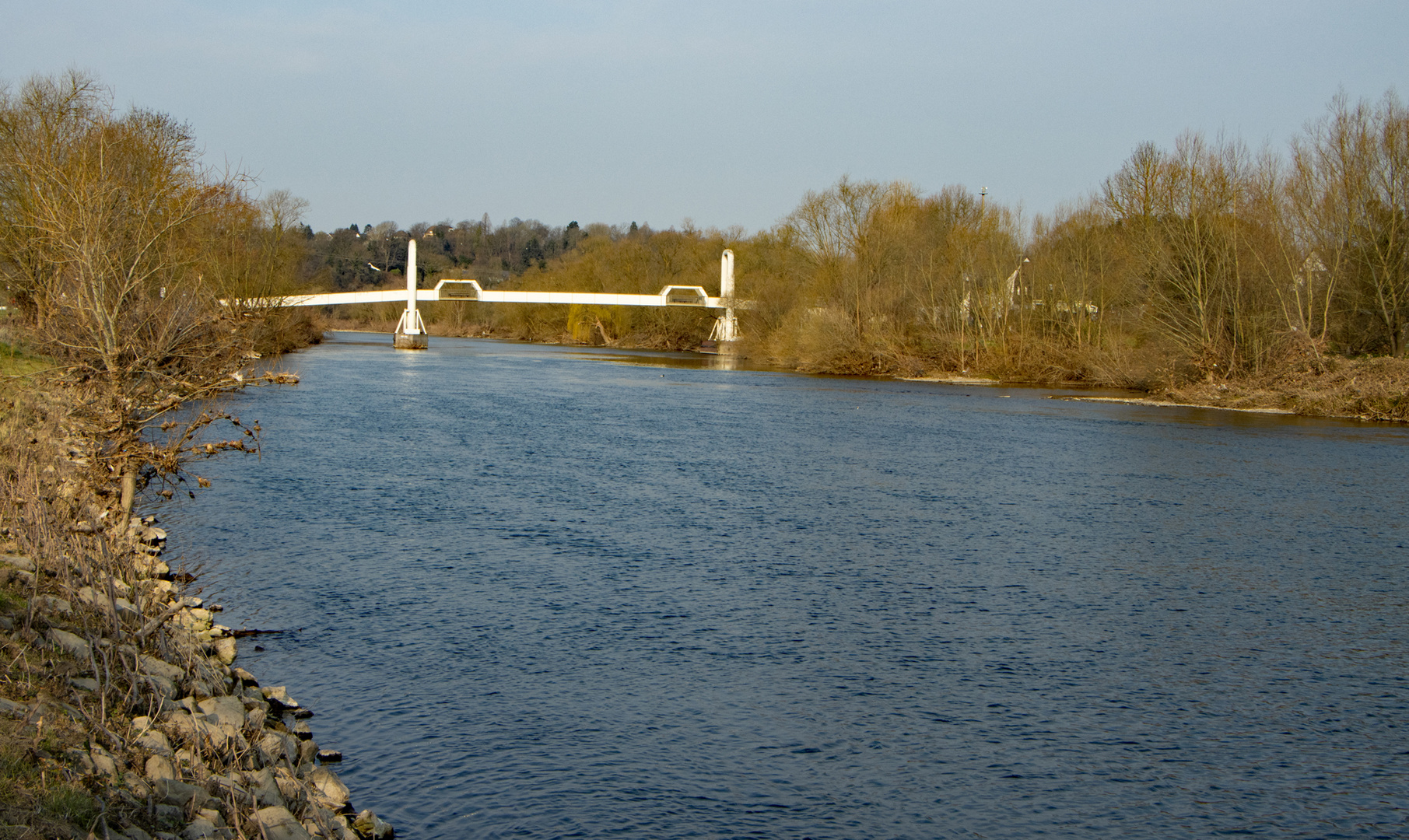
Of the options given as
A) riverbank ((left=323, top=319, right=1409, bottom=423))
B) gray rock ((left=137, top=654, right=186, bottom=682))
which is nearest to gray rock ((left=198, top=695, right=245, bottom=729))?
gray rock ((left=137, top=654, right=186, bottom=682))

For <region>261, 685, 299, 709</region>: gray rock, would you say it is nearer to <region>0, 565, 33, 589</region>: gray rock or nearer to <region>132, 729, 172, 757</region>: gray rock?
<region>0, 565, 33, 589</region>: gray rock

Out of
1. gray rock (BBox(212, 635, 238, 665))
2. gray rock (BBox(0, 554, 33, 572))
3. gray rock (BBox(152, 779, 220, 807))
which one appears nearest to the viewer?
gray rock (BBox(152, 779, 220, 807))

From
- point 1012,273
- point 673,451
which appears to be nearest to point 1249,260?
point 1012,273

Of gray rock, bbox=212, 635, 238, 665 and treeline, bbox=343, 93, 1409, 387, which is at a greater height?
treeline, bbox=343, 93, 1409, 387

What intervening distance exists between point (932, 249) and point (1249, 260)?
18.9 m

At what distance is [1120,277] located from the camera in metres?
50.5

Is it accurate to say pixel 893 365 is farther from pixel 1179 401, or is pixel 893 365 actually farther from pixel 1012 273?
pixel 1179 401

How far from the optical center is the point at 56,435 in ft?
45.4

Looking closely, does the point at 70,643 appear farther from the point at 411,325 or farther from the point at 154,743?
the point at 411,325

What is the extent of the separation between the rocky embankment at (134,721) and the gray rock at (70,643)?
0.01 meters

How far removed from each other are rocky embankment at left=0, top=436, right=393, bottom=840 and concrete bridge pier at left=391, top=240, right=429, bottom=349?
248 feet

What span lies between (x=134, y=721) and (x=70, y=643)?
129 centimetres

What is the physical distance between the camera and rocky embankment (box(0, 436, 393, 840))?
5219mm

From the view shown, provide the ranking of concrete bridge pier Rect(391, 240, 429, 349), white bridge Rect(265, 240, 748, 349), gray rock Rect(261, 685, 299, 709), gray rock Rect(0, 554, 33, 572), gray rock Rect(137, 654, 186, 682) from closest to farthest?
gray rock Rect(137, 654, 186, 682), gray rock Rect(261, 685, 299, 709), gray rock Rect(0, 554, 33, 572), concrete bridge pier Rect(391, 240, 429, 349), white bridge Rect(265, 240, 748, 349)
